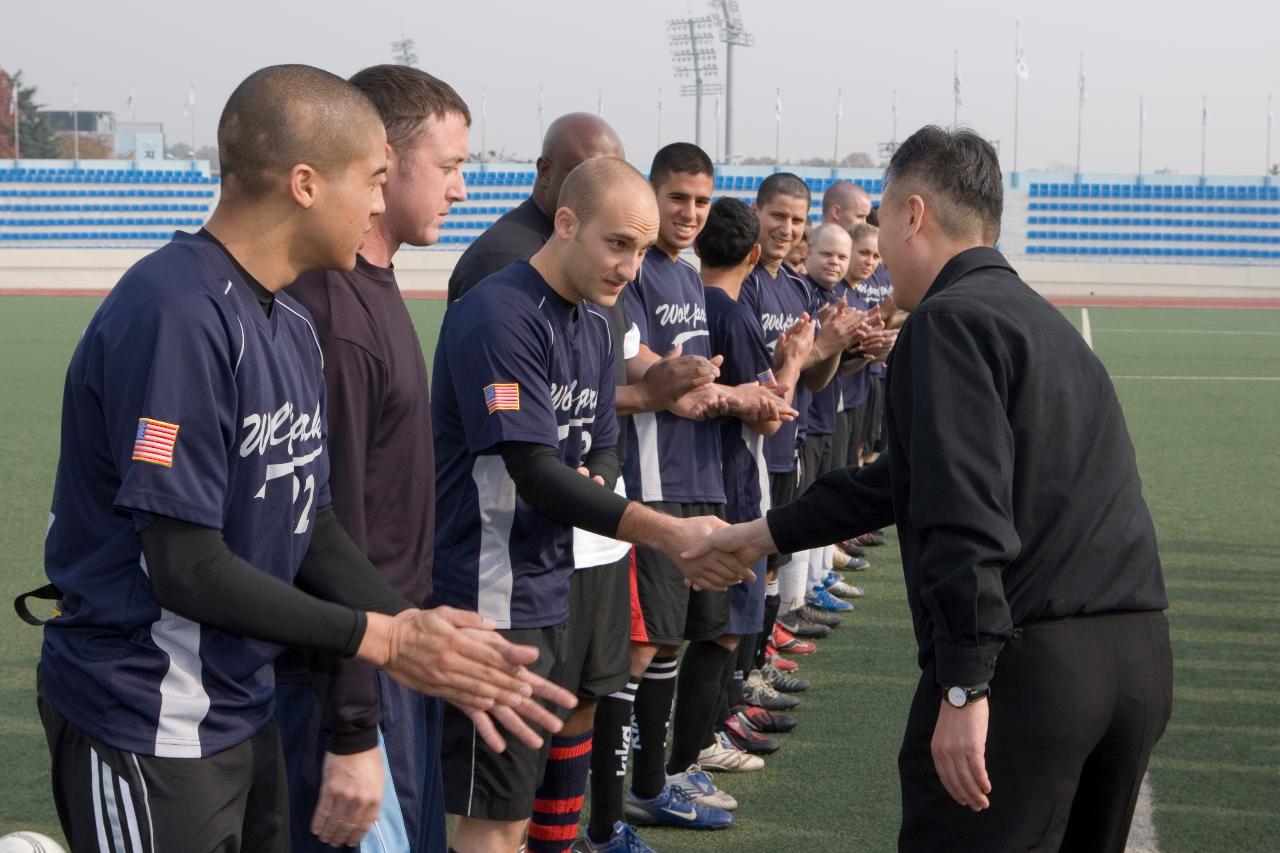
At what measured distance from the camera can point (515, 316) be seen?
11.5 ft

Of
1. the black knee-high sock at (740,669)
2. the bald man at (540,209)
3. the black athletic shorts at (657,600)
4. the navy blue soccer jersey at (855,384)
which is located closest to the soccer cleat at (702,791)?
the black athletic shorts at (657,600)

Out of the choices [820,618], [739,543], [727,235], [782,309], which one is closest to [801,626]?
[820,618]

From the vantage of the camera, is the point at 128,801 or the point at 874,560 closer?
the point at 128,801

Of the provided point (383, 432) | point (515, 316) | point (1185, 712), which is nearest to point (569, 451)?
point (515, 316)

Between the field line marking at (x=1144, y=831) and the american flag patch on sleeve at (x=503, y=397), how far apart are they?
2.34 meters

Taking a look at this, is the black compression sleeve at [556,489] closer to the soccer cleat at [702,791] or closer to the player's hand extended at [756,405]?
the player's hand extended at [756,405]

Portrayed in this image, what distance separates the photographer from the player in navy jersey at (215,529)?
2.13m

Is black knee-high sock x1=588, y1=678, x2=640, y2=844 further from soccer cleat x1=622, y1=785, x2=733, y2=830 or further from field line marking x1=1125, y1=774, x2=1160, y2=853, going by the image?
field line marking x1=1125, y1=774, x2=1160, y2=853

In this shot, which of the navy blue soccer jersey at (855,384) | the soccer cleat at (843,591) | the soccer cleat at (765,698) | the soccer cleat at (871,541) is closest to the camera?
the soccer cleat at (765,698)

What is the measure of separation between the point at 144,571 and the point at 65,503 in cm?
18

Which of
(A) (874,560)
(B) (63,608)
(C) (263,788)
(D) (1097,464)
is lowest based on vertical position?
(A) (874,560)

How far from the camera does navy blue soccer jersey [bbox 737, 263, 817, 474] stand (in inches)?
240

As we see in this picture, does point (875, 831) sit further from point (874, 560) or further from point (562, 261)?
point (874, 560)

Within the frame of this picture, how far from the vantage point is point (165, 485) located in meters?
2.10
